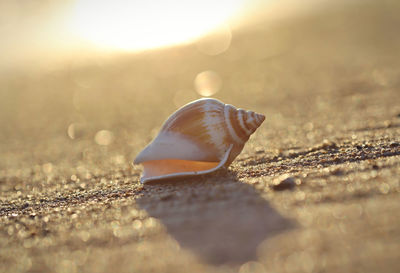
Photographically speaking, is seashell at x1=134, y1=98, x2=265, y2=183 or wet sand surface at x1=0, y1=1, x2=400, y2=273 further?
seashell at x1=134, y1=98, x2=265, y2=183

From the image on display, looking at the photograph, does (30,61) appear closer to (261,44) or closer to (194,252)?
(261,44)

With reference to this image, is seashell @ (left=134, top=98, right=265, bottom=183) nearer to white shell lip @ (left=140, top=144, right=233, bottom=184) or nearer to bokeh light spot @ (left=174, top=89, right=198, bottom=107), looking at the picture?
white shell lip @ (left=140, top=144, right=233, bottom=184)

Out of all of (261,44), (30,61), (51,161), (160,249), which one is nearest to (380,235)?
(160,249)

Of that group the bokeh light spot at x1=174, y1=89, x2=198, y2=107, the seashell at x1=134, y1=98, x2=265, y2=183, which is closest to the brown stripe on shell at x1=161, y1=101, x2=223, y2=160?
the seashell at x1=134, y1=98, x2=265, y2=183

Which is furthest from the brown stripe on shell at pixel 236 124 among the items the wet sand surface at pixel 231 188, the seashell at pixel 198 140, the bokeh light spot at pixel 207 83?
the bokeh light spot at pixel 207 83

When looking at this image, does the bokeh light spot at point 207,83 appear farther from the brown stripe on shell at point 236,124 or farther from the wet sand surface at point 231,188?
the brown stripe on shell at point 236,124
